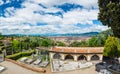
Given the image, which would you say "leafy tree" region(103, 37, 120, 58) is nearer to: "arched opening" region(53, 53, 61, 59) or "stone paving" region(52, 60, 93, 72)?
"stone paving" region(52, 60, 93, 72)

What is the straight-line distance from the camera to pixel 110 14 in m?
23.6

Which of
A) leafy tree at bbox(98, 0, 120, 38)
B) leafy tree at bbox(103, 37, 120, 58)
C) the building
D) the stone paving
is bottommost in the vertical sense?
the stone paving

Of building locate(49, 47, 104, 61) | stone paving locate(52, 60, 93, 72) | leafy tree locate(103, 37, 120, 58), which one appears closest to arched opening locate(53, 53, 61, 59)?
building locate(49, 47, 104, 61)

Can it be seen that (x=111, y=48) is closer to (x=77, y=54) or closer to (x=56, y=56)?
(x=77, y=54)

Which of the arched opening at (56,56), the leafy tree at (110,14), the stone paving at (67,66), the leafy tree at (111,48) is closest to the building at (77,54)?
the arched opening at (56,56)

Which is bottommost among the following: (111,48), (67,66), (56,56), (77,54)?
(67,66)

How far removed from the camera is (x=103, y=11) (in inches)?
990

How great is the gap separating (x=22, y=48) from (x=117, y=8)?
5545cm

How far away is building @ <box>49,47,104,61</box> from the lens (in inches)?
1991

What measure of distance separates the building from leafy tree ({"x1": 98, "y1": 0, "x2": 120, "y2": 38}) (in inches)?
1016

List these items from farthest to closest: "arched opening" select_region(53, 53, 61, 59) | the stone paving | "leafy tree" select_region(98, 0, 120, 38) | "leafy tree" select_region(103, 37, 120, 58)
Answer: "arched opening" select_region(53, 53, 61, 59)
"leafy tree" select_region(103, 37, 120, 58)
the stone paving
"leafy tree" select_region(98, 0, 120, 38)

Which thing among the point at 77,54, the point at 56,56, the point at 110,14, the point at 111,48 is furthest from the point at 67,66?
the point at 110,14

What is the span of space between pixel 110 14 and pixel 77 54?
29016mm

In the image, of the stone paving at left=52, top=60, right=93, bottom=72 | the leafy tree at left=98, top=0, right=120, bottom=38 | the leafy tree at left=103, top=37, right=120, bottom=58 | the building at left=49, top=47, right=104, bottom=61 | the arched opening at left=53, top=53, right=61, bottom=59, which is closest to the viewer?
the leafy tree at left=98, top=0, right=120, bottom=38
